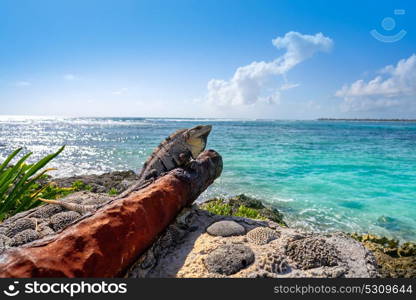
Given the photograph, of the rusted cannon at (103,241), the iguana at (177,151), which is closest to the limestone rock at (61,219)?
the rusted cannon at (103,241)

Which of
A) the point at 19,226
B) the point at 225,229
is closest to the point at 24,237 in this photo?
the point at 19,226

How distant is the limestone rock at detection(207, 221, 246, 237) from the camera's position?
4.39 m

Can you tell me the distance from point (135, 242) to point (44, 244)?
0.94 m

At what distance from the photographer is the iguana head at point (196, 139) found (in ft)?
19.0

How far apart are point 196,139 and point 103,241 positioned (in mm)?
3355

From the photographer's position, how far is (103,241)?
9.21 feet

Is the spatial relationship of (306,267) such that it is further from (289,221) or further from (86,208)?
(289,221)

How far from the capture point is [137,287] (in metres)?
2.59

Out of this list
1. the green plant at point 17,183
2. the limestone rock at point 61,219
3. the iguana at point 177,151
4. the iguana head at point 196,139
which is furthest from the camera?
the iguana head at point 196,139

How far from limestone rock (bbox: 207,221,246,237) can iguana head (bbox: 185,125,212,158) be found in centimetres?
177

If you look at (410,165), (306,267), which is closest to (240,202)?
(306,267)

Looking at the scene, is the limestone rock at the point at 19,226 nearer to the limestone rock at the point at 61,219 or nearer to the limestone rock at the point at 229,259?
the limestone rock at the point at 61,219

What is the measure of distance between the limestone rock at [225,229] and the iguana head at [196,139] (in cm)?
177

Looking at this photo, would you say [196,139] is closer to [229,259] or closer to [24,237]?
[229,259]
